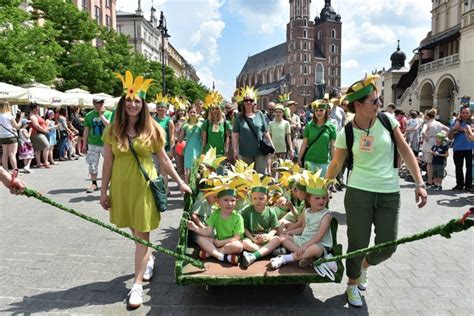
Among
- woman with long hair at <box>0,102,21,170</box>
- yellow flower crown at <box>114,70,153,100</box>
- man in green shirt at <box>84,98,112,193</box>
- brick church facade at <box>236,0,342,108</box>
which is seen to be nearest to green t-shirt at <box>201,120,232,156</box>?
man in green shirt at <box>84,98,112,193</box>

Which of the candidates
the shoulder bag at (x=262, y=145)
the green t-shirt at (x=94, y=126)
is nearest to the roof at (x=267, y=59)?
the green t-shirt at (x=94, y=126)

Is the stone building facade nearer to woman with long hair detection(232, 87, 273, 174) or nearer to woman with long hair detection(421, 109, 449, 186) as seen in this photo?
woman with long hair detection(421, 109, 449, 186)

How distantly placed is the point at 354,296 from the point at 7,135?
10263mm

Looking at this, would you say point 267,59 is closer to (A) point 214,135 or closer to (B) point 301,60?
(B) point 301,60

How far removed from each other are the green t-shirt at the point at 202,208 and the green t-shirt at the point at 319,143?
2254 mm

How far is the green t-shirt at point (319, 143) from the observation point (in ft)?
21.2

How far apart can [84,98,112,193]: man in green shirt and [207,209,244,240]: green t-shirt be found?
459 centimetres

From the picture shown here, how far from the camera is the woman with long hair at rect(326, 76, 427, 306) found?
141 inches

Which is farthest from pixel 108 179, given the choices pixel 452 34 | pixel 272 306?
pixel 452 34

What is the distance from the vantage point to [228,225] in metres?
4.15

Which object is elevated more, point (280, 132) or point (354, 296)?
point (280, 132)

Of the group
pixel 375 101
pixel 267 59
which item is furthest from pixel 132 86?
pixel 267 59

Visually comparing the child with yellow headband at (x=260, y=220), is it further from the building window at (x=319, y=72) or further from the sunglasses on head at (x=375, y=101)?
the building window at (x=319, y=72)

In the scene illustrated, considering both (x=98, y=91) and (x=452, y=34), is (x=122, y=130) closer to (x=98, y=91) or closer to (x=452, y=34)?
(x=98, y=91)
